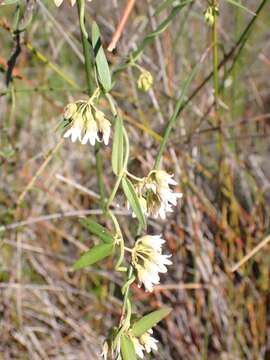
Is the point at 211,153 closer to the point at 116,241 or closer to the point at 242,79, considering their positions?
the point at 242,79

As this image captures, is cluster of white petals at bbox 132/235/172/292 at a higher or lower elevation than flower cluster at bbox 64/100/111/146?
lower

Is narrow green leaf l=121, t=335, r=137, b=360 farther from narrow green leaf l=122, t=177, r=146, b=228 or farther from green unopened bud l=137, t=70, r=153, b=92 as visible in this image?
green unopened bud l=137, t=70, r=153, b=92

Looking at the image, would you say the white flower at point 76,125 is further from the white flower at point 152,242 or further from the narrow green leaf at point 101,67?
the white flower at point 152,242

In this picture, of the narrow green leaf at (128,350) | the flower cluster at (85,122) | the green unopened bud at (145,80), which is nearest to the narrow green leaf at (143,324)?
the narrow green leaf at (128,350)

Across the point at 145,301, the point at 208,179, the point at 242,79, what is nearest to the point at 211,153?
the point at 208,179

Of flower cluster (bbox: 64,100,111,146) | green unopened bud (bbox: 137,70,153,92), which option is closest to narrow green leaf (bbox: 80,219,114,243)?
flower cluster (bbox: 64,100,111,146)
